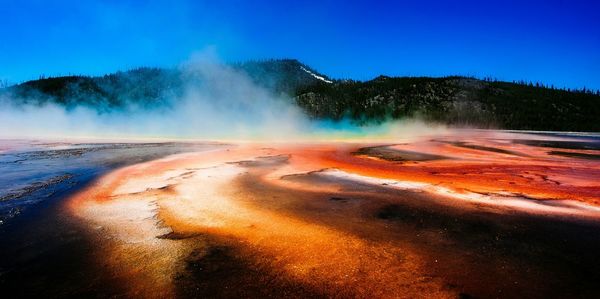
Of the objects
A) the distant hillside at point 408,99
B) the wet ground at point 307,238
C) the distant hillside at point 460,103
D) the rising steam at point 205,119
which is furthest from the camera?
the distant hillside at point 408,99

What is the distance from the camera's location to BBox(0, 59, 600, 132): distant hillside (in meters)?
56.2

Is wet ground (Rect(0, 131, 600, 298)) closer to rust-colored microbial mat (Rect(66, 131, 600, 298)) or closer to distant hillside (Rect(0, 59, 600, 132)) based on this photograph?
rust-colored microbial mat (Rect(66, 131, 600, 298))

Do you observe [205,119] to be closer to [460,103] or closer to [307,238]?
[307,238]

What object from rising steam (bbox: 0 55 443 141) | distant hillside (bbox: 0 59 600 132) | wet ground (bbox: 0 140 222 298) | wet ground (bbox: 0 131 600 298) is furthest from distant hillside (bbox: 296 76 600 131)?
wet ground (bbox: 0 140 222 298)

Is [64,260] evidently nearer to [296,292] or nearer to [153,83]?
[296,292]

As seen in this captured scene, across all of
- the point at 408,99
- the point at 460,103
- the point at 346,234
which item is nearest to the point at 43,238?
the point at 346,234

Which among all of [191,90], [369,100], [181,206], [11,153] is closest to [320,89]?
[369,100]

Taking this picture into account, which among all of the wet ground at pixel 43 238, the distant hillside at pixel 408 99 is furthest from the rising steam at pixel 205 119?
the wet ground at pixel 43 238

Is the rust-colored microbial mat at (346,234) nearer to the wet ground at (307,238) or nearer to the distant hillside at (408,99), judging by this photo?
the wet ground at (307,238)

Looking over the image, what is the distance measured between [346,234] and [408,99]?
66.1 meters

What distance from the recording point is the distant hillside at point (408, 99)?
5622cm

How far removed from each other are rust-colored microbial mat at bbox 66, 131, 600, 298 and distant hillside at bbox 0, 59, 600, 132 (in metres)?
43.0

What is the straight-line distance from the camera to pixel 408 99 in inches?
2643

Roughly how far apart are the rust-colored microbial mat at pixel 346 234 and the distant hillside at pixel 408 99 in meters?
43.0
